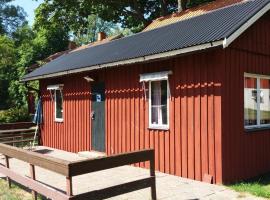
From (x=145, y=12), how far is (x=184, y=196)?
23.3 meters

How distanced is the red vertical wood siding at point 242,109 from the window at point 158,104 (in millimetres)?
1773

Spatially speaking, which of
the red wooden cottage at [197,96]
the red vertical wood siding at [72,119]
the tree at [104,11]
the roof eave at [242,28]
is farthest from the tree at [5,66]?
the roof eave at [242,28]

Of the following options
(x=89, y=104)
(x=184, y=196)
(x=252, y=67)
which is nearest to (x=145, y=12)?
(x=89, y=104)

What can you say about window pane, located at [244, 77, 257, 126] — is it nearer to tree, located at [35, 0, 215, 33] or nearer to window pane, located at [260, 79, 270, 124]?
window pane, located at [260, 79, 270, 124]

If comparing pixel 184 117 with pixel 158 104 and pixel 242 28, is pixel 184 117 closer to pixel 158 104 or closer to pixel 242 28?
pixel 158 104

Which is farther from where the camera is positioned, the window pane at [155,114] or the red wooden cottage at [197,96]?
the window pane at [155,114]

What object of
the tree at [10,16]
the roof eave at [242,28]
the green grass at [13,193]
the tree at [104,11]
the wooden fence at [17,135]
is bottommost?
the green grass at [13,193]

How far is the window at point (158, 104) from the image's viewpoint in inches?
415

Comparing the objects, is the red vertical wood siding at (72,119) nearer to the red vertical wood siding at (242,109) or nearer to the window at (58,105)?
the window at (58,105)

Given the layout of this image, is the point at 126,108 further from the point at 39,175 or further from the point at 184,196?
the point at 184,196

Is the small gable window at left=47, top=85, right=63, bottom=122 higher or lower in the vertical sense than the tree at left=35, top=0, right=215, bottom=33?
lower

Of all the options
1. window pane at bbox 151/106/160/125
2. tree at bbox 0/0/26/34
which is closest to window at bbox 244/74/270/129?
window pane at bbox 151/106/160/125

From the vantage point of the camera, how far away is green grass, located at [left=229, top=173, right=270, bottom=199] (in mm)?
8137

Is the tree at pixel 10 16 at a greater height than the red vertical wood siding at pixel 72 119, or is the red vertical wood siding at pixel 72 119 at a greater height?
the tree at pixel 10 16
